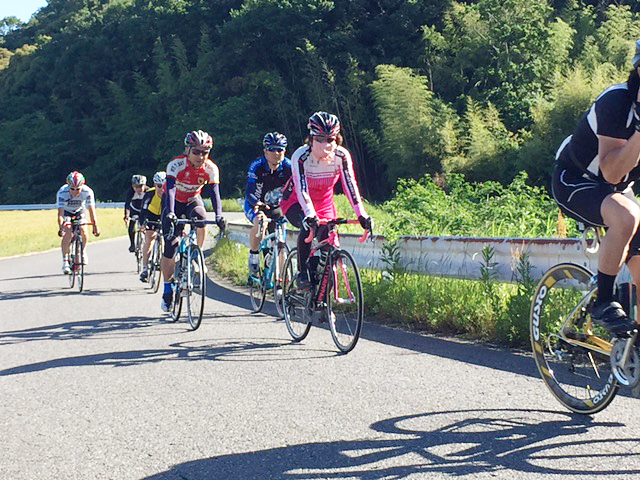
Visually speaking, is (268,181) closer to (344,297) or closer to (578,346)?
(344,297)

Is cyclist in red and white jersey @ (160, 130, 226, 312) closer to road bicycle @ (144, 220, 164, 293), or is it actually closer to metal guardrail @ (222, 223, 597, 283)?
metal guardrail @ (222, 223, 597, 283)

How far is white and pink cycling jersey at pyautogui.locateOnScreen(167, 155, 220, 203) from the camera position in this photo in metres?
9.78

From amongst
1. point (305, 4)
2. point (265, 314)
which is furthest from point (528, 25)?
point (265, 314)

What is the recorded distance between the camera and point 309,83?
69.2m

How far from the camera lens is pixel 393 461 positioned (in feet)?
13.8

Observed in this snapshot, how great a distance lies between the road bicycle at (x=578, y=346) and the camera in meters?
4.34

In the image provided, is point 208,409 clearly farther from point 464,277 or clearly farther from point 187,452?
point 464,277

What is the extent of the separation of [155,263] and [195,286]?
13.9ft

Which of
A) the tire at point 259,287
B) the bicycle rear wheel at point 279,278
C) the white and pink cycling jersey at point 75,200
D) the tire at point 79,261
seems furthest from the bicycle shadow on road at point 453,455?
the white and pink cycling jersey at point 75,200

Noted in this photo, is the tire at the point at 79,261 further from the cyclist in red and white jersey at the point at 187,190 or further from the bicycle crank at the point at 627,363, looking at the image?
the bicycle crank at the point at 627,363

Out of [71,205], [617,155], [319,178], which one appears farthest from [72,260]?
[617,155]

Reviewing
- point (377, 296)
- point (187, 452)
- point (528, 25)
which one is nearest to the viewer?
point (187, 452)

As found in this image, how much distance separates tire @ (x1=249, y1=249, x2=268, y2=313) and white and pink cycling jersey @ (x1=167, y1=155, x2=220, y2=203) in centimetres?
116

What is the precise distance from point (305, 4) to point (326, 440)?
6924 centimetres
